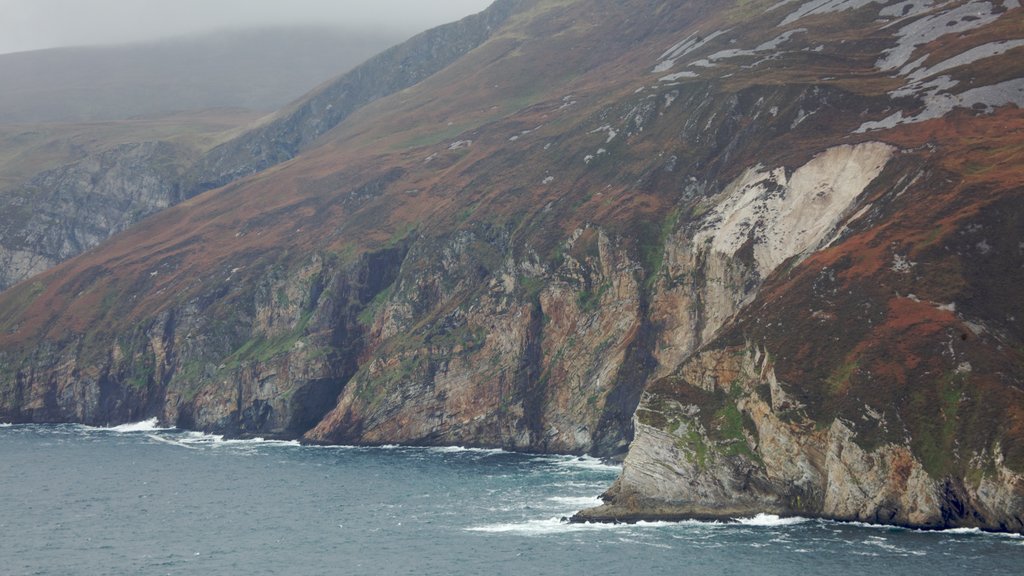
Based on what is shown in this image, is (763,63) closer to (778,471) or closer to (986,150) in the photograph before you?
(986,150)

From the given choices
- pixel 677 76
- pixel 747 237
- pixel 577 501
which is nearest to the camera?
pixel 577 501

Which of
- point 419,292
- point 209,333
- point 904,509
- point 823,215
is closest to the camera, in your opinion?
point 904,509

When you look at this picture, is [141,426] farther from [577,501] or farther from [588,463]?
[577,501]

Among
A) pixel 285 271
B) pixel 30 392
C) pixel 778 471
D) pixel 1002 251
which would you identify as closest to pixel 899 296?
pixel 1002 251

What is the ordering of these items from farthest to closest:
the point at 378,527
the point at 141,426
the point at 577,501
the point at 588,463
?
the point at 141,426, the point at 588,463, the point at 577,501, the point at 378,527

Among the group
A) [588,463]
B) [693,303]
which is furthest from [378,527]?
[693,303]

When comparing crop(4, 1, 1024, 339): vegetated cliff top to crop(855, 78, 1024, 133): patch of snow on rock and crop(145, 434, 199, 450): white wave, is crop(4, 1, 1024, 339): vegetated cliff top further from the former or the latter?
crop(145, 434, 199, 450): white wave
